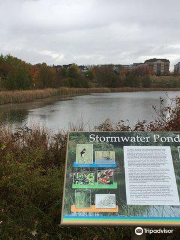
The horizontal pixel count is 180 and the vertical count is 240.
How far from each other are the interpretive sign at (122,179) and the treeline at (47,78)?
2209cm

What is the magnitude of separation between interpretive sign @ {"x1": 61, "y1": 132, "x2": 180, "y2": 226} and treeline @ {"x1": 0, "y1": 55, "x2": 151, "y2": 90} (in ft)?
72.5

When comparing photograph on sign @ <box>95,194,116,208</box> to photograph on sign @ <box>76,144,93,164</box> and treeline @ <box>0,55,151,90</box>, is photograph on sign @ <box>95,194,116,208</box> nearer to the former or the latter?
photograph on sign @ <box>76,144,93,164</box>

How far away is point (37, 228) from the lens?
2.91 m

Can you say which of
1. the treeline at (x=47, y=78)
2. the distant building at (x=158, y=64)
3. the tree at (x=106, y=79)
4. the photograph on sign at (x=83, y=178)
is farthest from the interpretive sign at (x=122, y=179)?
the distant building at (x=158, y=64)

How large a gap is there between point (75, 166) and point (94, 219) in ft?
1.56

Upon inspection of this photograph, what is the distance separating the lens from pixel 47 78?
51969mm

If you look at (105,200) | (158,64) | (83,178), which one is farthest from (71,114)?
(158,64)

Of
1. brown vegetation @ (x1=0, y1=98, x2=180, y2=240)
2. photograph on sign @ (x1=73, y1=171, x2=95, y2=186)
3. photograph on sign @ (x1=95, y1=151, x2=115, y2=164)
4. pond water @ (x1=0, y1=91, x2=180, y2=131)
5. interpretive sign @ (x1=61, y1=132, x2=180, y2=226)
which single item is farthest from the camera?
pond water @ (x1=0, y1=91, x2=180, y2=131)

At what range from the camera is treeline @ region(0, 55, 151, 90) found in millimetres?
36209

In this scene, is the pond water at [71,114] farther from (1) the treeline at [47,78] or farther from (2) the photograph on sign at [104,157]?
(2) the photograph on sign at [104,157]

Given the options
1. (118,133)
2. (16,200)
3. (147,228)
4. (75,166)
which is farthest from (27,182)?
(147,228)

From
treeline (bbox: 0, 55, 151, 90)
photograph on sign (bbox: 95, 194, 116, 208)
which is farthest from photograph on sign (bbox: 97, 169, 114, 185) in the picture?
treeline (bbox: 0, 55, 151, 90)

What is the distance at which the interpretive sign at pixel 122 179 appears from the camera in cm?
228

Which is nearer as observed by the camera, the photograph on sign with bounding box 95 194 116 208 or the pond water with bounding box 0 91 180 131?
the photograph on sign with bounding box 95 194 116 208
